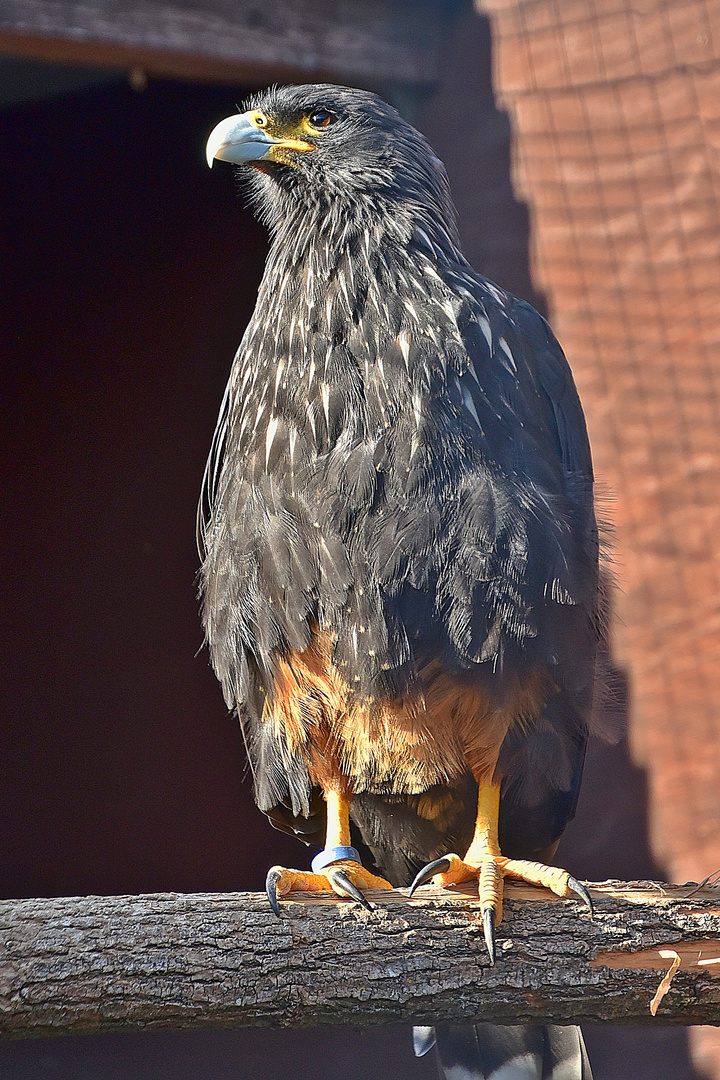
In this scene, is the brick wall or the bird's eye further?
the brick wall

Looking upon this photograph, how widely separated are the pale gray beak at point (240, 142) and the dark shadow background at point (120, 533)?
1741mm

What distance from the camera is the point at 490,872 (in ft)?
6.56

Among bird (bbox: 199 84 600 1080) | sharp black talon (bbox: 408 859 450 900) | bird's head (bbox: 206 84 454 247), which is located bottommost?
sharp black talon (bbox: 408 859 450 900)

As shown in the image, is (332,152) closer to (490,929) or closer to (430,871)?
(430,871)

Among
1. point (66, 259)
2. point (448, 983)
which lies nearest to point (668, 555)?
point (448, 983)

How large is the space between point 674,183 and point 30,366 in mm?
2759

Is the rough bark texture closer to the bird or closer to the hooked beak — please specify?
the bird

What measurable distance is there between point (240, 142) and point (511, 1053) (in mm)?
2299

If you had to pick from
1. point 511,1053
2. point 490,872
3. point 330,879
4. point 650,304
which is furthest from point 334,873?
point 650,304

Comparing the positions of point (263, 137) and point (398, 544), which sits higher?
point (263, 137)

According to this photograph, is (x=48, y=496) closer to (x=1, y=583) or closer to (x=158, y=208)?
(x=1, y=583)

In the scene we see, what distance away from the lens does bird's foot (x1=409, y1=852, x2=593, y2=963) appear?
1.90 metres

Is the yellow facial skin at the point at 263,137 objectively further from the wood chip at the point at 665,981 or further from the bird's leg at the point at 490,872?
the wood chip at the point at 665,981


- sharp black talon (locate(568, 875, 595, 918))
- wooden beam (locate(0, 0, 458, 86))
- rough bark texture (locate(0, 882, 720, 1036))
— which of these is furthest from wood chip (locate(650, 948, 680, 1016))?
Result: wooden beam (locate(0, 0, 458, 86))
